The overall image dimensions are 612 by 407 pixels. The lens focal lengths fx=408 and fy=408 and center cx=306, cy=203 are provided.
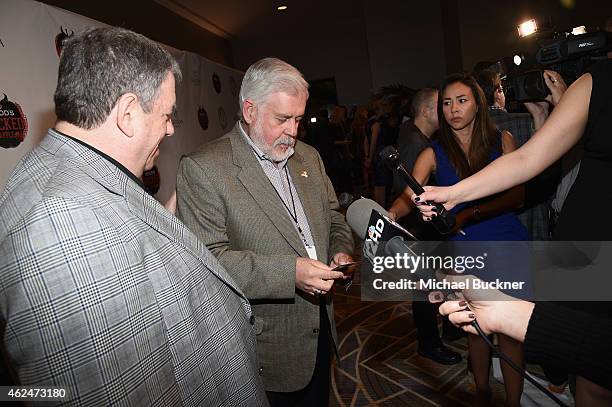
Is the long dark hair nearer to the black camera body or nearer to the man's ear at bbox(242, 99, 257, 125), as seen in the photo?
the black camera body

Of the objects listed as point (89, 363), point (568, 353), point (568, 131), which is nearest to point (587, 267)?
point (568, 131)

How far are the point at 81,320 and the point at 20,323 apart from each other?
10 cm

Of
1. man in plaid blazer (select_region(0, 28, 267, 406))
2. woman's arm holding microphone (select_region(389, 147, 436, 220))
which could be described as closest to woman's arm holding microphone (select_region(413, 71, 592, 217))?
Result: woman's arm holding microphone (select_region(389, 147, 436, 220))

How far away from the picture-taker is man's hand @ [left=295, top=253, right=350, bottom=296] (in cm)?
129

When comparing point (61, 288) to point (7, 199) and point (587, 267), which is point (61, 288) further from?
point (587, 267)

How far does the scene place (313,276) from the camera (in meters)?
1.30

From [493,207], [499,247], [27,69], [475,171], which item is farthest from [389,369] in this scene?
[27,69]

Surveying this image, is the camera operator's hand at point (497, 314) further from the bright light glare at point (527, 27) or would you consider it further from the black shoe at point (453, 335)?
the bright light glare at point (527, 27)

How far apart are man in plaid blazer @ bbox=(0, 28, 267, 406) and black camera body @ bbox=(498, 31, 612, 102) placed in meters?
1.44

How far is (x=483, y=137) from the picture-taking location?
2.01m

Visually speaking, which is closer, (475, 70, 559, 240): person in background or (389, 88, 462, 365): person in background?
(475, 70, 559, 240): person in background

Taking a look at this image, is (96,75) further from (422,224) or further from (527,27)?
(527,27)

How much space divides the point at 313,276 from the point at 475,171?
1.08 meters

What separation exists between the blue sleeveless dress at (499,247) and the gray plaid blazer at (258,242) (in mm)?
792
